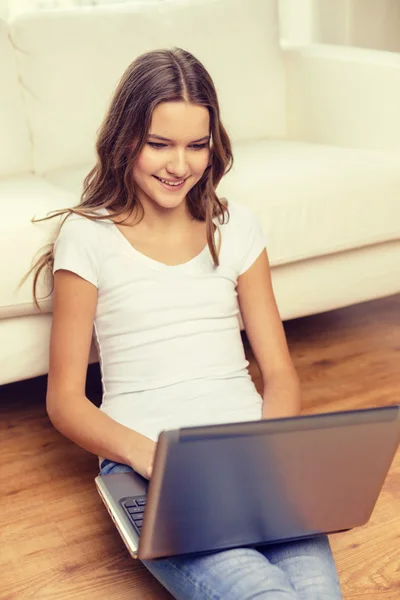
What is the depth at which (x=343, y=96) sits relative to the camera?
2.24 metres

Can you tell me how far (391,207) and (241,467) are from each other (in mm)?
1133

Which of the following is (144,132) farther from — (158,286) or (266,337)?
(266,337)

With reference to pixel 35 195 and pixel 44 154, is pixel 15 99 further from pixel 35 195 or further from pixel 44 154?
pixel 35 195

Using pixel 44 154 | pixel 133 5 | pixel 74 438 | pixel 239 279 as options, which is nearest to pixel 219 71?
pixel 133 5

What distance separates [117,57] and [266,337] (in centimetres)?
95

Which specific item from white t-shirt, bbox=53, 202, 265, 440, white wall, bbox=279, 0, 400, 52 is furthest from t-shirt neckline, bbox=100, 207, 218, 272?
white wall, bbox=279, 0, 400, 52

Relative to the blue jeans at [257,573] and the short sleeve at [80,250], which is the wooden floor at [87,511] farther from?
the short sleeve at [80,250]

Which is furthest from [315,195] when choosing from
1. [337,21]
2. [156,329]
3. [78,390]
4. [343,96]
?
[337,21]

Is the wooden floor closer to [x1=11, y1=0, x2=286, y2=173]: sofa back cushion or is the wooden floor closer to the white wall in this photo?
[x1=11, y1=0, x2=286, y2=173]: sofa back cushion

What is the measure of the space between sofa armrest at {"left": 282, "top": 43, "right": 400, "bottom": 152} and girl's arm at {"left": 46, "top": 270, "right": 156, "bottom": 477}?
1076mm

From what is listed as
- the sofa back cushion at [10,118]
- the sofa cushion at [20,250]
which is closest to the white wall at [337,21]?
the sofa back cushion at [10,118]

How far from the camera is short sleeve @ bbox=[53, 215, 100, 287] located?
135cm

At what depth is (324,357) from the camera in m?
2.06

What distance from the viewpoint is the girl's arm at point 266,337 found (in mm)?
1390
